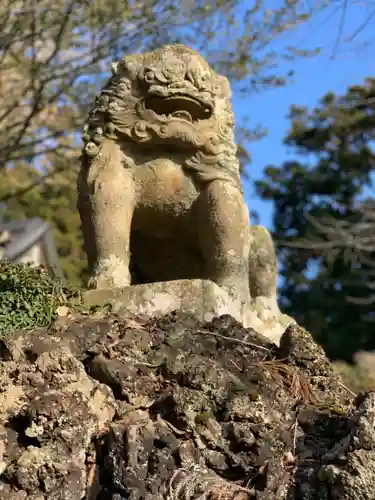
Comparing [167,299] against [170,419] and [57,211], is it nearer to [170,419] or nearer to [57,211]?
[170,419]

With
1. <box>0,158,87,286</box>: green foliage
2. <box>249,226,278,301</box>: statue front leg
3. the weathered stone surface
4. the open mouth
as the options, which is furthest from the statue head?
<box>0,158,87,286</box>: green foliage

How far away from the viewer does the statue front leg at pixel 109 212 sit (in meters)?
2.58

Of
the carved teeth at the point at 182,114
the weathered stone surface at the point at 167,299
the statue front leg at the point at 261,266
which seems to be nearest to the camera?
the weathered stone surface at the point at 167,299

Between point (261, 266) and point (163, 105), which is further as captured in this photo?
point (261, 266)

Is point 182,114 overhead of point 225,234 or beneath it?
overhead

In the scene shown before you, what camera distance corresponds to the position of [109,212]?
2621 mm

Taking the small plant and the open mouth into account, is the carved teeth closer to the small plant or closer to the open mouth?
the open mouth

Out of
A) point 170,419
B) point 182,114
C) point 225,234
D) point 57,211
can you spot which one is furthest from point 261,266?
point 57,211

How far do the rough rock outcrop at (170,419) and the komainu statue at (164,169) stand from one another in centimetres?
54

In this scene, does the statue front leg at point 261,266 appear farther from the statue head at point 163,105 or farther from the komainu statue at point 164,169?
the statue head at point 163,105

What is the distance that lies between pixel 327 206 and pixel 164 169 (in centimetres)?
1270

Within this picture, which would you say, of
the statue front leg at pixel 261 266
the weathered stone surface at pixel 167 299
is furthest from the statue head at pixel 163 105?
the weathered stone surface at pixel 167 299

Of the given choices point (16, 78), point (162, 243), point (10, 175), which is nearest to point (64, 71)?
point (16, 78)

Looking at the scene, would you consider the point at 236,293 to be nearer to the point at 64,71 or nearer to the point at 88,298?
the point at 88,298
